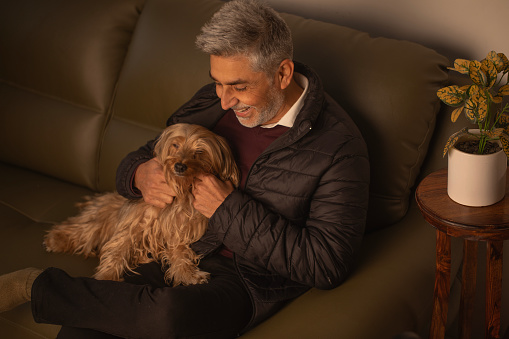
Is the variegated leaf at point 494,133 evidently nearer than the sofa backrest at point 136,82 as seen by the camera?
Yes

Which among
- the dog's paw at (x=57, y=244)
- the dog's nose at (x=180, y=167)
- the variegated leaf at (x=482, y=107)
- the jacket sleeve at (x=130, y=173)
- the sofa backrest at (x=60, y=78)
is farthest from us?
the sofa backrest at (x=60, y=78)

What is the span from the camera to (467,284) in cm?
207

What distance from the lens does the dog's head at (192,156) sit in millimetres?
2059

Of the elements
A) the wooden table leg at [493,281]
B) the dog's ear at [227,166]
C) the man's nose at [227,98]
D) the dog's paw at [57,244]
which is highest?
the man's nose at [227,98]

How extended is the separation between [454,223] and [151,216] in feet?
3.66

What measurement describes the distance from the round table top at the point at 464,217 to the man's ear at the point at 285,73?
0.58 meters

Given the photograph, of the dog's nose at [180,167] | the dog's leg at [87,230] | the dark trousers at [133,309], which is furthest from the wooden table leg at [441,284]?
→ the dog's leg at [87,230]

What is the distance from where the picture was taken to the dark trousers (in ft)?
5.98

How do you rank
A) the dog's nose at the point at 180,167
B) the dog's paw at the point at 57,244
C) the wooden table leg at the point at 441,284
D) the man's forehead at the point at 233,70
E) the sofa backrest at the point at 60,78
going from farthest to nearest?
the sofa backrest at the point at 60,78, the dog's paw at the point at 57,244, the dog's nose at the point at 180,167, the man's forehead at the point at 233,70, the wooden table leg at the point at 441,284

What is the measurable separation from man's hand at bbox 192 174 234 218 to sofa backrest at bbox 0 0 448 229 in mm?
541

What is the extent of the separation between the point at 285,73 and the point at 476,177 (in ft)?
2.33

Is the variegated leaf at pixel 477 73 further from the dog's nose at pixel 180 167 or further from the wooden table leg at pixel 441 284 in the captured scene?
the dog's nose at pixel 180 167

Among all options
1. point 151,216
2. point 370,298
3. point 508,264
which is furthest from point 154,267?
point 508,264

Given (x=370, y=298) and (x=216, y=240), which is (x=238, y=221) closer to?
(x=216, y=240)
